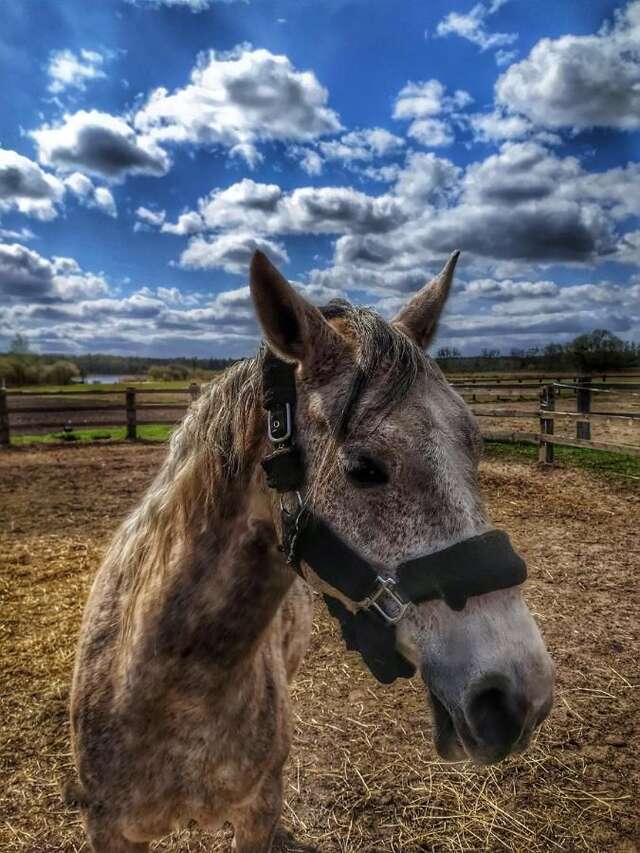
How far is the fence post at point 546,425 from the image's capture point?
12422 millimetres

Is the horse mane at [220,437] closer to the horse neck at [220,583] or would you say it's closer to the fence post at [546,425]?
the horse neck at [220,583]

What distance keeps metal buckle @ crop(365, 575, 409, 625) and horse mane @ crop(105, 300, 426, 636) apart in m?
0.38

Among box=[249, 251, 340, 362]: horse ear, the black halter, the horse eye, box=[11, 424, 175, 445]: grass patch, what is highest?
box=[249, 251, 340, 362]: horse ear

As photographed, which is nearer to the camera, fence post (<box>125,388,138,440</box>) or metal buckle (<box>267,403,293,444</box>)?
metal buckle (<box>267,403,293,444</box>)

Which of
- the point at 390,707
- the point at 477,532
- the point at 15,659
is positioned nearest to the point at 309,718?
the point at 390,707

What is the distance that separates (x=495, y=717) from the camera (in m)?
1.40

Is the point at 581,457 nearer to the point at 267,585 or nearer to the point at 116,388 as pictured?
the point at 267,585

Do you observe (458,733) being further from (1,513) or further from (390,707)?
(1,513)

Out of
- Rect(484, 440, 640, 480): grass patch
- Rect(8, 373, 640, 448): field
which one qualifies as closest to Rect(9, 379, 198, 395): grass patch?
Rect(8, 373, 640, 448): field

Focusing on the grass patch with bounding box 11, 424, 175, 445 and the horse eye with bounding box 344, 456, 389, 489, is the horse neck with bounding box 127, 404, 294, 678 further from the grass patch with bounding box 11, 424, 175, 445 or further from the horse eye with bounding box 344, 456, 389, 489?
the grass patch with bounding box 11, 424, 175, 445

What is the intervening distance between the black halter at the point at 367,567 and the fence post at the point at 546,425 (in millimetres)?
11815

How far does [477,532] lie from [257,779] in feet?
5.21

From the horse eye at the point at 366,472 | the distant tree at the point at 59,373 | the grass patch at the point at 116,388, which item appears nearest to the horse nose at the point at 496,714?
the horse eye at the point at 366,472

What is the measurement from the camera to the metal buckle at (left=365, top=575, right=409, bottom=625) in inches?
59.9
